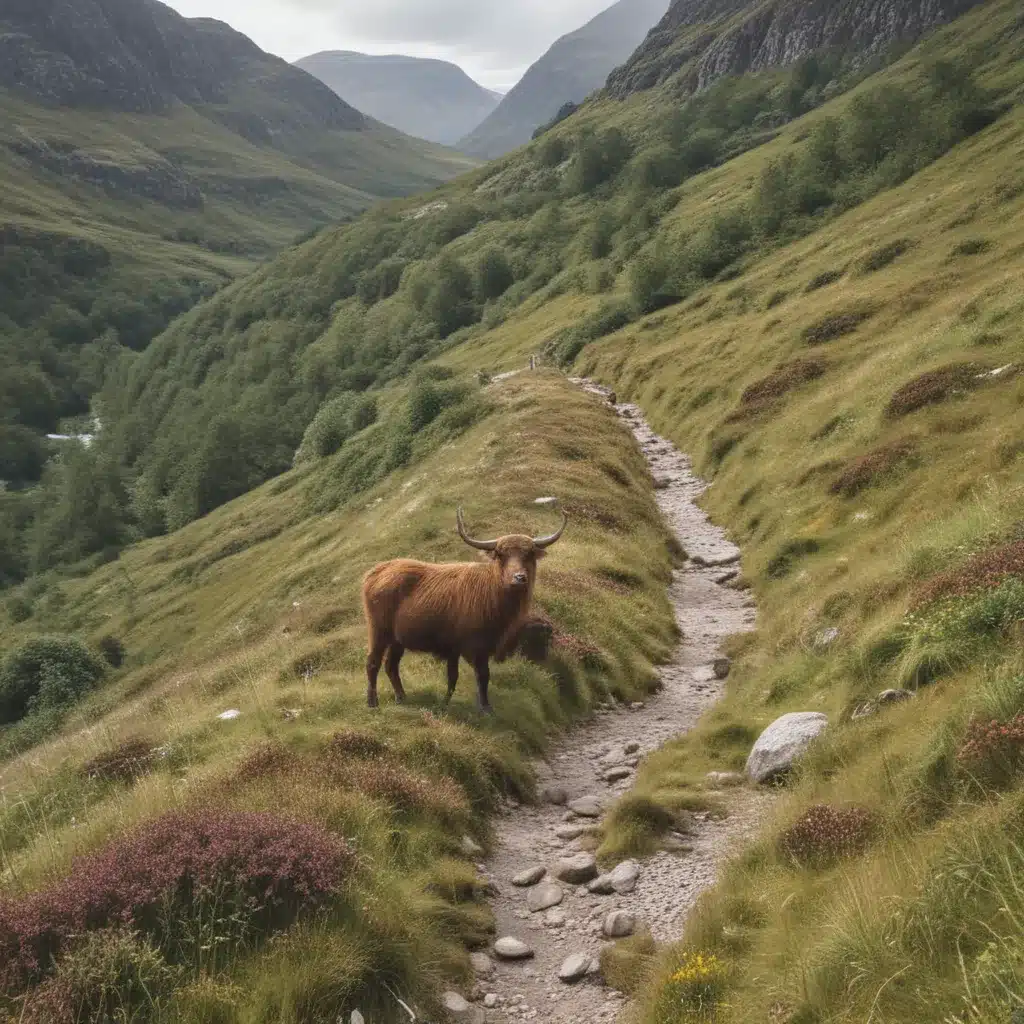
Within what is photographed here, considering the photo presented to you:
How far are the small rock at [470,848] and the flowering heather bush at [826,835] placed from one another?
4386 mm

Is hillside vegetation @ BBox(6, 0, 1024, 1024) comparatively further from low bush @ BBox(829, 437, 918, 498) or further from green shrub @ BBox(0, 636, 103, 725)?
green shrub @ BBox(0, 636, 103, 725)

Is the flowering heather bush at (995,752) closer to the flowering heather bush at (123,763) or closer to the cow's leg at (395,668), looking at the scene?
the cow's leg at (395,668)

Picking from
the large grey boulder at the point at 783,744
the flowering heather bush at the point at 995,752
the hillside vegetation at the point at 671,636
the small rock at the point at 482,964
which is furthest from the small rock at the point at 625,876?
the flowering heather bush at the point at 995,752

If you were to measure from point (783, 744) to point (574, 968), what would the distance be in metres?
4.66

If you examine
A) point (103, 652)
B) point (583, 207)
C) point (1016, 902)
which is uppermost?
point (583, 207)

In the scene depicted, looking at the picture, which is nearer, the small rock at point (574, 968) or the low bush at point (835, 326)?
the small rock at point (574, 968)

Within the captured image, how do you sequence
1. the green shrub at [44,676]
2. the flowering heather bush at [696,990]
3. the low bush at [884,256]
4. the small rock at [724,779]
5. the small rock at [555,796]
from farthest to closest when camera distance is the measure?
the low bush at [884,256] → the green shrub at [44,676] → the small rock at [555,796] → the small rock at [724,779] → the flowering heather bush at [696,990]

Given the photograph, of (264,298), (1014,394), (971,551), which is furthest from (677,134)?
(971,551)

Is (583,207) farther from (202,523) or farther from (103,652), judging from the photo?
(103,652)

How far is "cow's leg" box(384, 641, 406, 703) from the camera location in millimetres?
15305

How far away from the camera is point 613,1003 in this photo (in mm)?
8664

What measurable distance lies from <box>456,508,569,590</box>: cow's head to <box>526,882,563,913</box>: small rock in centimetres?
485

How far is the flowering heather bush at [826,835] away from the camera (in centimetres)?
828

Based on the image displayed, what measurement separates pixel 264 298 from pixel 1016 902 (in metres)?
187
